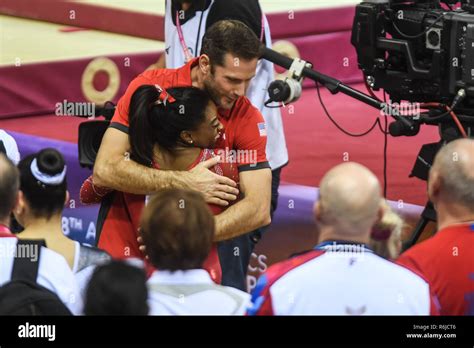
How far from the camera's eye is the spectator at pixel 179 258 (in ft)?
9.50

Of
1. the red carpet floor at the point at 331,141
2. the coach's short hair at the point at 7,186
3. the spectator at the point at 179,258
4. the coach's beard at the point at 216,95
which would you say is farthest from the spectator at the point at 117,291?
the red carpet floor at the point at 331,141

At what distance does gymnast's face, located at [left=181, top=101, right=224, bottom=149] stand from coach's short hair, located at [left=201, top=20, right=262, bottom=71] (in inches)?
6.0

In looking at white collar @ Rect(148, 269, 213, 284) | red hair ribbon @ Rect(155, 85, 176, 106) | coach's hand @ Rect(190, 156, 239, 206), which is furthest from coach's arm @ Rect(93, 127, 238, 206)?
white collar @ Rect(148, 269, 213, 284)

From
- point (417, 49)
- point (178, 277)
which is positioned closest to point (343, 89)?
point (417, 49)

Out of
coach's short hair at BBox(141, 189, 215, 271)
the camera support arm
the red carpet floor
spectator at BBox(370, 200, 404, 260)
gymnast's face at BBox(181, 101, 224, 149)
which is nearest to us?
coach's short hair at BBox(141, 189, 215, 271)

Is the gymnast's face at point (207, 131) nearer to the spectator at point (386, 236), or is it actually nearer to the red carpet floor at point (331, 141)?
the spectator at point (386, 236)

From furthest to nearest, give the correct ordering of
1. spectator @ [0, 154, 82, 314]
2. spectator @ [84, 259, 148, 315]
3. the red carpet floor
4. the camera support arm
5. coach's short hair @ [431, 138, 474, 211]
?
the red carpet floor < the camera support arm < coach's short hair @ [431, 138, 474, 211] < spectator @ [0, 154, 82, 314] < spectator @ [84, 259, 148, 315]

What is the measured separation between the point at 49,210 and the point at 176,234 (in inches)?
21.3

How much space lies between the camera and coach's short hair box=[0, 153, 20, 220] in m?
3.14

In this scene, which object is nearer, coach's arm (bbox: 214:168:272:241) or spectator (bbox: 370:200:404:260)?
spectator (bbox: 370:200:404:260)

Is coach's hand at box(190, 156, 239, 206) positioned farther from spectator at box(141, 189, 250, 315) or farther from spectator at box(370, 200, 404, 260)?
spectator at box(141, 189, 250, 315)

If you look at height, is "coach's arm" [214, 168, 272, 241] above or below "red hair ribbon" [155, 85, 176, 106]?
below

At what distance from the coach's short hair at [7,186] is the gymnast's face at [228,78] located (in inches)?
33.0

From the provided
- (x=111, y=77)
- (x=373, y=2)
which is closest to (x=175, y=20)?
(x=373, y=2)
